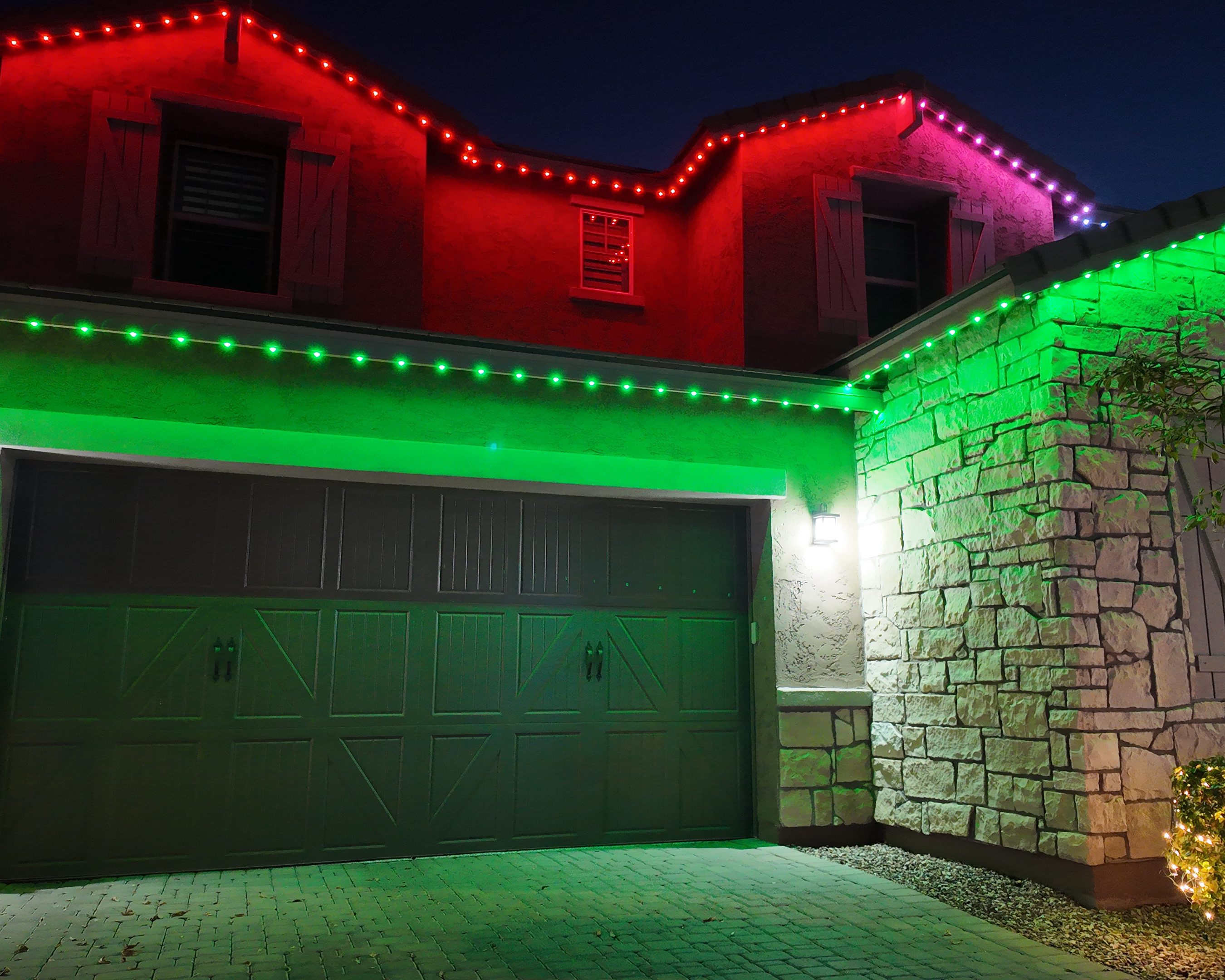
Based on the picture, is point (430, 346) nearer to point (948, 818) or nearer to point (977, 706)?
point (977, 706)

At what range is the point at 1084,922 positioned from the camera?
15.8ft

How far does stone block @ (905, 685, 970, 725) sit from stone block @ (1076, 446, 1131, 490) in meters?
1.48

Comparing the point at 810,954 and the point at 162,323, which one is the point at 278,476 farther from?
the point at 810,954

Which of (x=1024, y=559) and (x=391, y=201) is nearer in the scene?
(x=1024, y=559)

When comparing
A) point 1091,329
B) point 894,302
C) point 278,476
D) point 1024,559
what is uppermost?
point 894,302

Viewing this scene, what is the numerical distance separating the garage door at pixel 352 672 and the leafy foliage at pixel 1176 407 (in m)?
2.81

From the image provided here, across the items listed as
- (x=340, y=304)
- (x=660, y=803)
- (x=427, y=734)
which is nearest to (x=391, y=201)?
(x=340, y=304)

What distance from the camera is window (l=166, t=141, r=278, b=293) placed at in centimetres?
759

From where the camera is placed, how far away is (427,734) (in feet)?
20.7

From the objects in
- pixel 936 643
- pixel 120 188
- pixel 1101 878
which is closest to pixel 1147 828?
pixel 1101 878

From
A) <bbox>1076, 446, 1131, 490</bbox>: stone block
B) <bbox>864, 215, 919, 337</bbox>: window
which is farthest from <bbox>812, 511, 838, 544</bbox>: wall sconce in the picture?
<bbox>864, 215, 919, 337</bbox>: window

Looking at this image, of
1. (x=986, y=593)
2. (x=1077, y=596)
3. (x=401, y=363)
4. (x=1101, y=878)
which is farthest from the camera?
(x=401, y=363)

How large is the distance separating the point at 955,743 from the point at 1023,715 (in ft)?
2.11

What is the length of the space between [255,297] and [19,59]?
2459 millimetres
